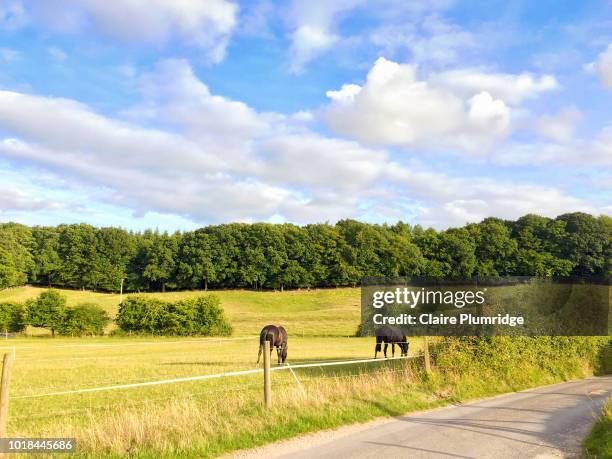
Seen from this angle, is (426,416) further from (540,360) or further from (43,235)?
(43,235)

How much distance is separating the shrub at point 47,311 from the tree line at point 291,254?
4826cm

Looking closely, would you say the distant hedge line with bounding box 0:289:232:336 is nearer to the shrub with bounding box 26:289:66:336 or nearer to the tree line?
the shrub with bounding box 26:289:66:336

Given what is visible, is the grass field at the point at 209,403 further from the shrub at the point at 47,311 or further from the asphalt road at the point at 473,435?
the shrub at the point at 47,311

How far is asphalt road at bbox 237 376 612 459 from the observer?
28.1 ft

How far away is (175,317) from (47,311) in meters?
15.4

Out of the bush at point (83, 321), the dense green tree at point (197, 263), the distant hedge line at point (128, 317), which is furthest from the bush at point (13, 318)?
the dense green tree at point (197, 263)

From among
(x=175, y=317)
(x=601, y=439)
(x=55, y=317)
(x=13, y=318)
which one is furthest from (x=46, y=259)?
(x=601, y=439)

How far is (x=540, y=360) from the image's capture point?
65.6ft

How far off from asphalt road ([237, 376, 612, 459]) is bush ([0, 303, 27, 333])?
61684 mm

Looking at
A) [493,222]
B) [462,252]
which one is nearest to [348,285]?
Answer: [462,252]

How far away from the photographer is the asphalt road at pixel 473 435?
337 inches

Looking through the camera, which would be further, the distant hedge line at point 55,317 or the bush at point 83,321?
the distant hedge line at point 55,317

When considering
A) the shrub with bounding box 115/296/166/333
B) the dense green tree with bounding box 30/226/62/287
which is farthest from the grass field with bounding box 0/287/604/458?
the dense green tree with bounding box 30/226/62/287

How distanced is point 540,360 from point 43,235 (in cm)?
11933
